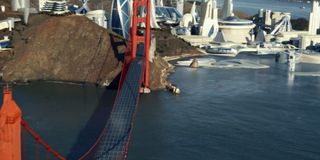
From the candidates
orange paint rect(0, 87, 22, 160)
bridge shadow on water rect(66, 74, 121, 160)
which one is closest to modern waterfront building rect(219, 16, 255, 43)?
bridge shadow on water rect(66, 74, 121, 160)

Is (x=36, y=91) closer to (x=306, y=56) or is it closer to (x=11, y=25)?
(x=11, y=25)

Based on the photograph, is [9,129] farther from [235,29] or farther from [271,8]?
[271,8]

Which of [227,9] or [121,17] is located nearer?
[121,17]

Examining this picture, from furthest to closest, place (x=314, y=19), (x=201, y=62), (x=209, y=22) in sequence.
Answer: (x=314, y=19) → (x=209, y=22) → (x=201, y=62)

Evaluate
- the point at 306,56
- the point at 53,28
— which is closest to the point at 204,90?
the point at 53,28

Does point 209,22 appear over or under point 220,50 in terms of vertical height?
over

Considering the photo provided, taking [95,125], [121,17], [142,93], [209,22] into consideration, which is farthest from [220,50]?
[95,125]

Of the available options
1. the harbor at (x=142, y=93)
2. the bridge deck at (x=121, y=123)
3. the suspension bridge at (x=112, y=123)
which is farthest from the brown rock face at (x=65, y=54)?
the bridge deck at (x=121, y=123)
